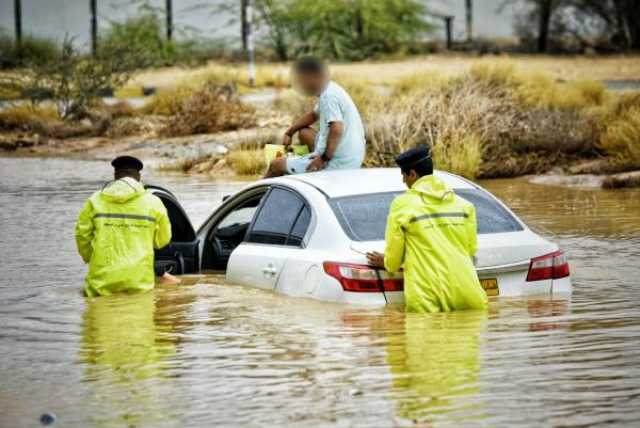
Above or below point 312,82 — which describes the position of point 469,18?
above

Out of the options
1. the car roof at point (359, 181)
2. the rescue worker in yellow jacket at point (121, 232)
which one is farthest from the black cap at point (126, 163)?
the car roof at point (359, 181)

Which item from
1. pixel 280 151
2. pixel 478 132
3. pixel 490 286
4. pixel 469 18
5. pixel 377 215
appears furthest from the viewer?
pixel 469 18

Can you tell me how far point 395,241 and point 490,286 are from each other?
89 cm

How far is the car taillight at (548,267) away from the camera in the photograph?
961 cm

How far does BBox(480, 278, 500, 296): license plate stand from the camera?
9.54 metres

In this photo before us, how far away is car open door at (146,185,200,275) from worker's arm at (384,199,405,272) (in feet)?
10.1

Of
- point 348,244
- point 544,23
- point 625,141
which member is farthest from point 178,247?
point 544,23

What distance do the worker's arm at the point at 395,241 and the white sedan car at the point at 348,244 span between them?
0.23 metres

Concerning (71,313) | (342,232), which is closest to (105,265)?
(71,313)

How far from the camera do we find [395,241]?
356 inches

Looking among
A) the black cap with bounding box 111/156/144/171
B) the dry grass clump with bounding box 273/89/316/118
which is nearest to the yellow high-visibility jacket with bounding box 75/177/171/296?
the black cap with bounding box 111/156/144/171

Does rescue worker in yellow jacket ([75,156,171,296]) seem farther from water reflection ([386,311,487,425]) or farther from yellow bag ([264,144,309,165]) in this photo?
water reflection ([386,311,487,425])

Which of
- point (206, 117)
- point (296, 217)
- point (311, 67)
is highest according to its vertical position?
point (311, 67)

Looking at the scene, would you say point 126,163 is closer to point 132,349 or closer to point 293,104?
point 132,349
